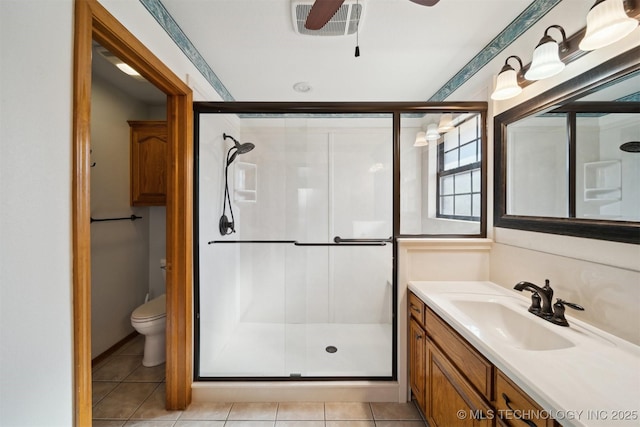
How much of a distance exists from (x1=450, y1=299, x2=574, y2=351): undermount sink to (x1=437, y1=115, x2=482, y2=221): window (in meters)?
0.67

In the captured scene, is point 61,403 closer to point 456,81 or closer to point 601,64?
point 601,64

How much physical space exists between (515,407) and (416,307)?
80 centimetres

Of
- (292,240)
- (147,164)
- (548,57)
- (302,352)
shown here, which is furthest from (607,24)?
(147,164)

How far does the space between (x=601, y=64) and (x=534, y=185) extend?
58 centimetres

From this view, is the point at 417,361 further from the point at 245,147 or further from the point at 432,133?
the point at 245,147

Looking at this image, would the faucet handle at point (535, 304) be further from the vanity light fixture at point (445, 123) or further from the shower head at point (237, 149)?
the shower head at point (237, 149)

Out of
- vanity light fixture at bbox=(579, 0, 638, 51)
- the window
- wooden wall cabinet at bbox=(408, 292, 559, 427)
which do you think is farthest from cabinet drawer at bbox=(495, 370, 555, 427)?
vanity light fixture at bbox=(579, 0, 638, 51)

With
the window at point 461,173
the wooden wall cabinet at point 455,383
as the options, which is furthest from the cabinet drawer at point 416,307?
the window at point 461,173

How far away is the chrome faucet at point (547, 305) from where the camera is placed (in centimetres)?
110

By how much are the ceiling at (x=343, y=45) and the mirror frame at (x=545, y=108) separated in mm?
552

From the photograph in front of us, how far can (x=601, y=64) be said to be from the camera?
40.4 inches

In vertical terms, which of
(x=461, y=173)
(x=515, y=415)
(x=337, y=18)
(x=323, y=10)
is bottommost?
(x=515, y=415)

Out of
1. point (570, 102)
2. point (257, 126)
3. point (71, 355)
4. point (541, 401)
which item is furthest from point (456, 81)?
point (71, 355)

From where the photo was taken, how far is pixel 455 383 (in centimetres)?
115
